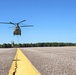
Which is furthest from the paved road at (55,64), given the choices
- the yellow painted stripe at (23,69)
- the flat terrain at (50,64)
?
the yellow painted stripe at (23,69)

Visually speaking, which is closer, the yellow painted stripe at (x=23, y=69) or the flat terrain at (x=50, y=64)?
the yellow painted stripe at (x=23, y=69)

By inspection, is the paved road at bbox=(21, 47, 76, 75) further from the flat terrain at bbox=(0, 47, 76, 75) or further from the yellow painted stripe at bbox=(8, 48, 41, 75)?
the yellow painted stripe at bbox=(8, 48, 41, 75)

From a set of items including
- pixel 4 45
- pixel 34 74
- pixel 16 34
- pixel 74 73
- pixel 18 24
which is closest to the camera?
pixel 34 74

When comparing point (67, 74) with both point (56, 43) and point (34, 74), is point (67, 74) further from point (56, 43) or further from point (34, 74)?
point (56, 43)

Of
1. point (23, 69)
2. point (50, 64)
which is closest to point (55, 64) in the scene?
point (50, 64)

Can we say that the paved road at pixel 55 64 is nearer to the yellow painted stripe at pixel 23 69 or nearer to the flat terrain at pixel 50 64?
the flat terrain at pixel 50 64

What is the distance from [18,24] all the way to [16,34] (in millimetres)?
6346

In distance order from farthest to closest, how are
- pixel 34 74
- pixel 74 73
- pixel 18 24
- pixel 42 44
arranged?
pixel 42 44
pixel 18 24
pixel 74 73
pixel 34 74

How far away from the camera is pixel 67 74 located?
786 centimetres

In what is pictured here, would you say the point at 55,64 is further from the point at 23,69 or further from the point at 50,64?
the point at 23,69

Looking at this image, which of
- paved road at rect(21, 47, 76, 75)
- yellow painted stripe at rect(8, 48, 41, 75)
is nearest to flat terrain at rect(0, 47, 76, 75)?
paved road at rect(21, 47, 76, 75)

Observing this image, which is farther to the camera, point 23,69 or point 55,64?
point 55,64

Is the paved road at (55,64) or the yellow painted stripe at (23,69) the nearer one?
the yellow painted stripe at (23,69)

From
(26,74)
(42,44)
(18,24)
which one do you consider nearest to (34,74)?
(26,74)
